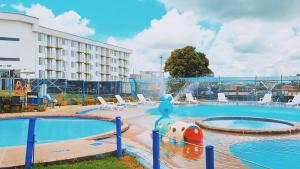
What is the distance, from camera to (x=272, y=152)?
832 centimetres

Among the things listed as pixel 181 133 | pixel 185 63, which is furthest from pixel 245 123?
pixel 185 63

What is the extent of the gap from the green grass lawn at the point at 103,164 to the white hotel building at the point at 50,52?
109 ft

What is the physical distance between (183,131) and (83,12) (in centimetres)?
3975

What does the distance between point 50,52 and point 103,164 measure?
47519 millimetres

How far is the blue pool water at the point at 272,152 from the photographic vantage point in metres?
7.29

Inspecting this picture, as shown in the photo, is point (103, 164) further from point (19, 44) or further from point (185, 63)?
point (19, 44)

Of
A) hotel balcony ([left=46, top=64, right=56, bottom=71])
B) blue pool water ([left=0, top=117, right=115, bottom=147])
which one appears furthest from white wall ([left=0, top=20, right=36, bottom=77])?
blue pool water ([left=0, top=117, right=115, bottom=147])

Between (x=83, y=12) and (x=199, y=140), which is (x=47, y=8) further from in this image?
(x=199, y=140)

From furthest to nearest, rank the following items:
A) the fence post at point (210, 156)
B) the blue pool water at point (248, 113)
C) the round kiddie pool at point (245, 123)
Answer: the blue pool water at point (248, 113) < the round kiddie pool at point (245, 123) < the fence post at point (210, 156)

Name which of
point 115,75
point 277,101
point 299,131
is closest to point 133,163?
point 299,131

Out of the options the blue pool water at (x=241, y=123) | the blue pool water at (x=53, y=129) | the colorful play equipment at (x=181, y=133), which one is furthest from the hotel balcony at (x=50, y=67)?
the colorful play equipment at (x=181, y=133)

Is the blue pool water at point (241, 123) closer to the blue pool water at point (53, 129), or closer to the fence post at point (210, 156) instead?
the blue pool water at point (53, 129)

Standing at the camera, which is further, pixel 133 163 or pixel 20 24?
pixel 20 24

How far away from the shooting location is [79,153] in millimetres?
6957
